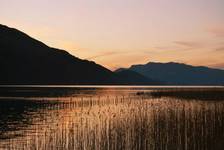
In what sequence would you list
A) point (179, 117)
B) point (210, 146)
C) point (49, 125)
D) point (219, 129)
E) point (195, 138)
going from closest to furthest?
point (210, 146)
point (195, 138)
point (219, 129)
point (179, 117)
point (49, 125)

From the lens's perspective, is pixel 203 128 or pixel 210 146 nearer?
pixel 210 146

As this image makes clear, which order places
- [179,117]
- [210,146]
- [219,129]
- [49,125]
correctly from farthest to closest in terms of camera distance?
1. [49,125]
2. [179,117]
3. [219,129]
4. [210,146]

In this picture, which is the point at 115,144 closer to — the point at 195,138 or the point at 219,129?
the point at 195,138

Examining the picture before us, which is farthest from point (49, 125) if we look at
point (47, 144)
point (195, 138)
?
point (195, 138)

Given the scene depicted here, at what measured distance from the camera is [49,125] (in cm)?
5606

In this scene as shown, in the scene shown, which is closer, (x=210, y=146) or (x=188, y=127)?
(x=210, y=146)

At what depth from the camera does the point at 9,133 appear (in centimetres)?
5066

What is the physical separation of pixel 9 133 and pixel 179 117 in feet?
70.4

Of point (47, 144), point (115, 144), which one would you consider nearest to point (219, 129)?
point (115, 144)

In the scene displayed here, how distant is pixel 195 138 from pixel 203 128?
4.64 metres

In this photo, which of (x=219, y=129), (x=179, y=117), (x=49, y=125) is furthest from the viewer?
(x=49, y=125)

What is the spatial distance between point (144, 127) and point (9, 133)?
58.5ft

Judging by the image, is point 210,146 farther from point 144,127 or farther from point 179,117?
point 179,117

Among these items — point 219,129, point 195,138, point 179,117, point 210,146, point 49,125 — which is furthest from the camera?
point 49,125
